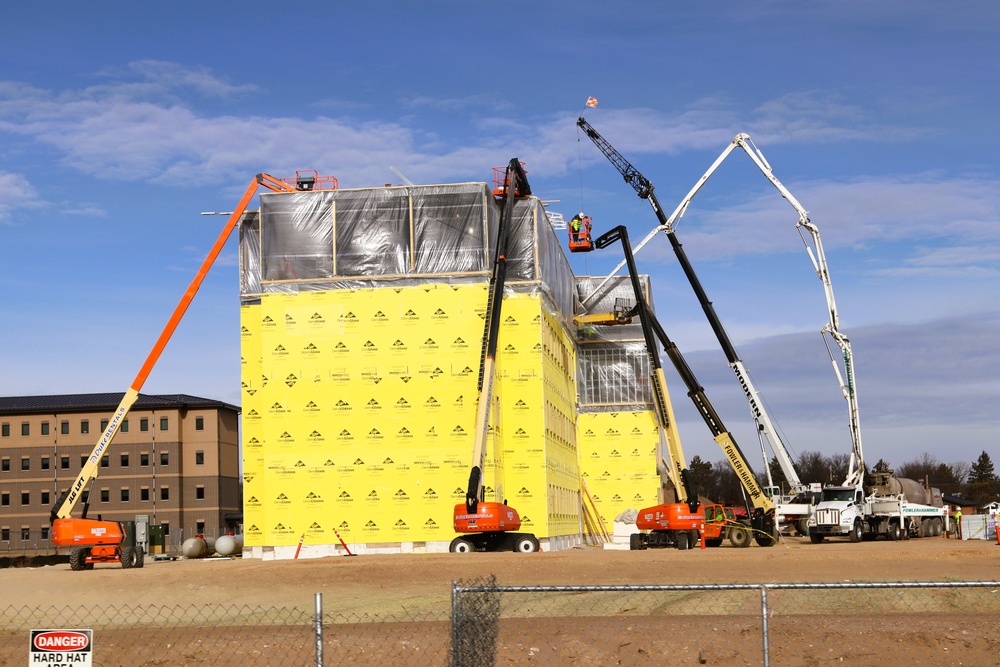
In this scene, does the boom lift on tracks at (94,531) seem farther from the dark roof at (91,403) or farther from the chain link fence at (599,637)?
the dark roof at (91,403)

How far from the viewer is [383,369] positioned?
4684 cm

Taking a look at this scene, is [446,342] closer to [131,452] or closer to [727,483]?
[131,452]

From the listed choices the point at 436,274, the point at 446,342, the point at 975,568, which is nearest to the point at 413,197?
the point at 436,274

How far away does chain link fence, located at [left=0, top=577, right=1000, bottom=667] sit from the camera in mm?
13852

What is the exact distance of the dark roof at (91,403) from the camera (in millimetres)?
93438

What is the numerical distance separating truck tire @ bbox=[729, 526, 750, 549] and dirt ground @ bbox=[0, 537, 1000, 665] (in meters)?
14.7

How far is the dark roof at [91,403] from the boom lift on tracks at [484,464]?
173 ft

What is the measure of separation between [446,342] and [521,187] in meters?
8.07

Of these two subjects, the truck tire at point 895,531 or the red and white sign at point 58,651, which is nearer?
the red and white sign at point 58,651

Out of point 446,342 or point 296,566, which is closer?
point 296,566

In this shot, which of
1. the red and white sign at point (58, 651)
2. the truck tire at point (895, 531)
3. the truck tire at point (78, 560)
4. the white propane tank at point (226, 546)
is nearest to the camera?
the red and white sign at point (58, 651)

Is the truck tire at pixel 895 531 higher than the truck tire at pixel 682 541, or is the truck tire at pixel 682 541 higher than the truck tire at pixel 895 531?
the truck tire at pixel 682 541

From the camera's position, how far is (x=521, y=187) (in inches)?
1955

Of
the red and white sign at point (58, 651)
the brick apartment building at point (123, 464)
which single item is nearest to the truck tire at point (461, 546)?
the red and white sign at point (58, 651)
